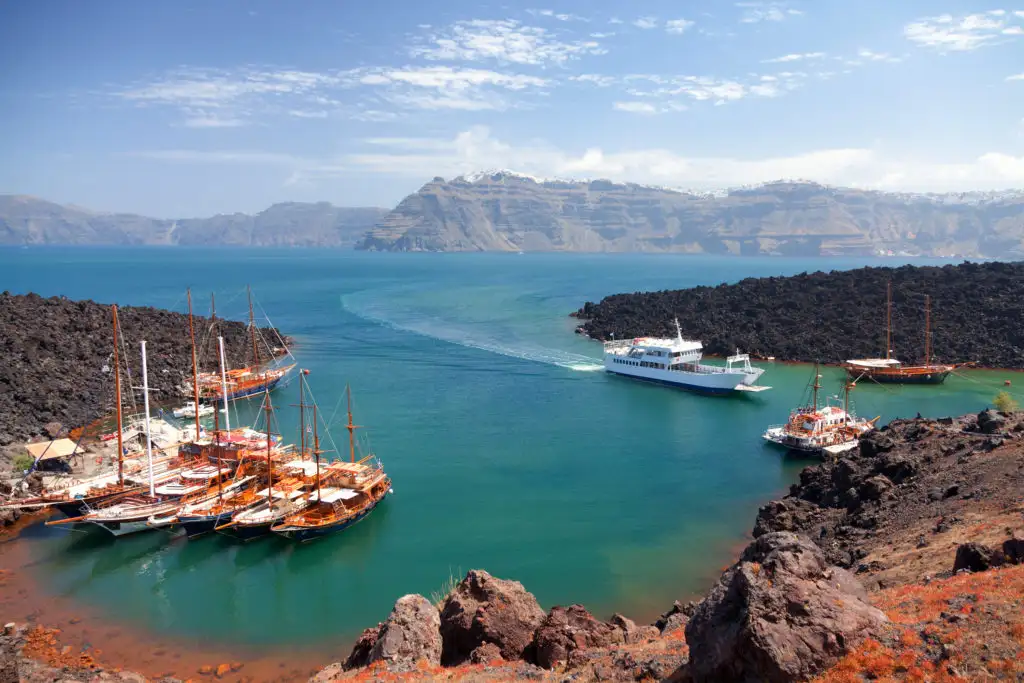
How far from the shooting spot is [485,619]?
16.4 metres

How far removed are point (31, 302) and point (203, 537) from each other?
3993 centimetres

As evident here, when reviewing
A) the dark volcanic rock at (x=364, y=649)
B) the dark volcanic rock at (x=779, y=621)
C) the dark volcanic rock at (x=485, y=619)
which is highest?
the dark volcanic rock at (x=779, y=621)

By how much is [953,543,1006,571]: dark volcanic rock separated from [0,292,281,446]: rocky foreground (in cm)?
4294

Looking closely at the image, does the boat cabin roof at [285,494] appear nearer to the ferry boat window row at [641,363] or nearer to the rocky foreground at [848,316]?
the ferry boat window row at [641,363]

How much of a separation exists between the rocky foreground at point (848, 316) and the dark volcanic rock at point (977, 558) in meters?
52.8

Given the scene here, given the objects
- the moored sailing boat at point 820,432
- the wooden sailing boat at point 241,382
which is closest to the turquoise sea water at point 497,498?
the moored sailing boat at point 820,432

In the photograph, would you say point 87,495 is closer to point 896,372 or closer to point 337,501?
point 337,501

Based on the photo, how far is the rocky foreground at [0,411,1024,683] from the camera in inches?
417

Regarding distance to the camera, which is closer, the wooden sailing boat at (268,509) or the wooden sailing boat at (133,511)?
the wooden sailing boat at (268,509)

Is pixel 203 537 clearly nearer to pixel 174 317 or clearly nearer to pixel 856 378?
pixel 174 317

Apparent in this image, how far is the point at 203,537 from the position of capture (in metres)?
29.2

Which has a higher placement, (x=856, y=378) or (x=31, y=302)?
(x=31, y=302)

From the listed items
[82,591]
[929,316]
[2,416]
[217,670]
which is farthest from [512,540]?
[929,316]

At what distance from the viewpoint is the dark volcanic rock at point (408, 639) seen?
50.3ft
